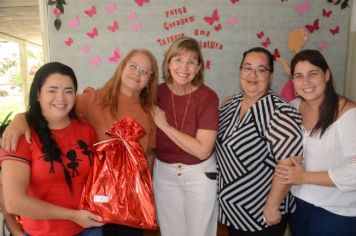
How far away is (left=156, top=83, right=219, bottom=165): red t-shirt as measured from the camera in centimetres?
171

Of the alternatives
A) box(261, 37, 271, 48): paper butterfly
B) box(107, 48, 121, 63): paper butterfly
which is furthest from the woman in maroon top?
box(261, 37, 271, 48): paper butterfly

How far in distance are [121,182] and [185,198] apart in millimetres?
562

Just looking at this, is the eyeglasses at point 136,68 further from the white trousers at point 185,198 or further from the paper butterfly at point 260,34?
the paper butterfly at point 260,34

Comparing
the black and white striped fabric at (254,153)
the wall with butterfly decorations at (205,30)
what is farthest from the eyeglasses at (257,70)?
the wall with butterfly decorations at (205,30)

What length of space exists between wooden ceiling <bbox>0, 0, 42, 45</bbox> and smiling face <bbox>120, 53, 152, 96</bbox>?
6.69 ft

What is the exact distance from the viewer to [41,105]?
1.32 m

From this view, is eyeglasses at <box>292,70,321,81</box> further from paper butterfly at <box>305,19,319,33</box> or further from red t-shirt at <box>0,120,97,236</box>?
paper butterfly at <box>305,19,319,33</box>

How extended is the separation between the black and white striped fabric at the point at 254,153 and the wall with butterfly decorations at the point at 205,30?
4.15 feet

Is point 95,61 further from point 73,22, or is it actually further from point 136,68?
point 136,68

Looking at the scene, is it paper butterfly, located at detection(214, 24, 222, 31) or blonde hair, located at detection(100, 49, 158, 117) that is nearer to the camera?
blonde hair, located at detection(100, 49, 158, 117)

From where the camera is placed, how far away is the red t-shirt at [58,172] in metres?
1.20

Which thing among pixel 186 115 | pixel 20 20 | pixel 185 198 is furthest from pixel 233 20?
pixel 20 20

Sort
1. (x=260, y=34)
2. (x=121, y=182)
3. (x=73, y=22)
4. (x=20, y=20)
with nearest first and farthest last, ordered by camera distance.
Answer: (x=121, y=182)
(x=73, y=22)
(x=260, y=34)
(x=20, y=20)

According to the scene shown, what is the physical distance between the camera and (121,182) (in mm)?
1389
